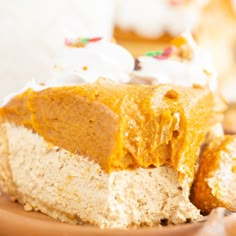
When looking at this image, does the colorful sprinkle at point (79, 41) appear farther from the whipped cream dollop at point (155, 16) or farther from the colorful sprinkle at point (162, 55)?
the whipped cream dollop at point (155, 16)

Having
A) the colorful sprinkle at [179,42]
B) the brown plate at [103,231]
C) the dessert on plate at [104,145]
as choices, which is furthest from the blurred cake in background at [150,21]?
the brown plate at [103,231]

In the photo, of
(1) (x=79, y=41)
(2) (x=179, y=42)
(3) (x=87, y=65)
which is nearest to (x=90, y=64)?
(3) (x=87, y=65)

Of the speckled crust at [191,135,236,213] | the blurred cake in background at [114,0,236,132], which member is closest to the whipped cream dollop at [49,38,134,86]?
the speckled crust at [191,135,236,213]

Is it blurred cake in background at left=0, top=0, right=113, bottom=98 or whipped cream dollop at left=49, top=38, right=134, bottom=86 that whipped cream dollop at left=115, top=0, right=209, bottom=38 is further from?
whipped cream dollop at left=49, top=38, right=134, bottom=86

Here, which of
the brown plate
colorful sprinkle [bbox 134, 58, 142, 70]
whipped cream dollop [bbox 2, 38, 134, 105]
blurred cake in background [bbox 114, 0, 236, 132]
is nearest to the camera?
the brown plate

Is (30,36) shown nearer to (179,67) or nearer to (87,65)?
(87,65)

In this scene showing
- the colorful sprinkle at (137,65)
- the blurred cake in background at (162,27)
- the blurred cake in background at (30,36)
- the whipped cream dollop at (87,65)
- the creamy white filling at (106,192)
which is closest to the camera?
the creamy white filling at (106,192)
